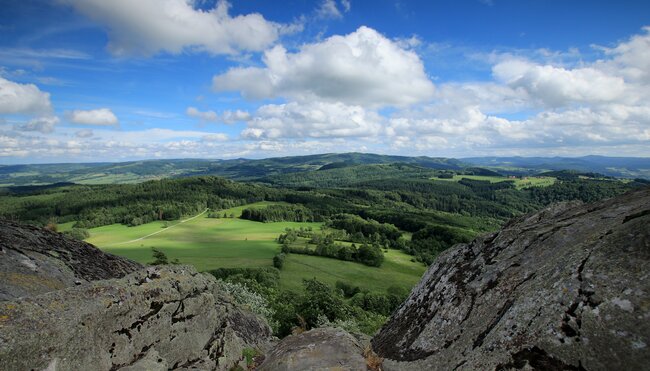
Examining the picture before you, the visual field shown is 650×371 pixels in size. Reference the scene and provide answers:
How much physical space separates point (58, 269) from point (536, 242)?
56.4ft

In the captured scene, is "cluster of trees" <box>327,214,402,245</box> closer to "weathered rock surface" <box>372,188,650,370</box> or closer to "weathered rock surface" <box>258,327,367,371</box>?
"weathered rock surface" <box>372,188,650,370</box>

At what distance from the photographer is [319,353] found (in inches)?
427

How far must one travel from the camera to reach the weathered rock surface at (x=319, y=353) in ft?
33.7

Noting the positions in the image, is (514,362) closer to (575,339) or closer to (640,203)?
(575,339)

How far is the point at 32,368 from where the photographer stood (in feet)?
23.6

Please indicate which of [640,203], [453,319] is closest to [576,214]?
[640,203]

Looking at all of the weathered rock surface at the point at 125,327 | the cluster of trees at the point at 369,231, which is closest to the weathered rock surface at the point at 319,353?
the weathered rock surface at the point at 125,327

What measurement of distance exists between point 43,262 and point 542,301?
16.4 meters

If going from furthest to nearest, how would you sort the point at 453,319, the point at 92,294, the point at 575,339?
the point at 453,319 < the point at 92,294 < the point at 575,339

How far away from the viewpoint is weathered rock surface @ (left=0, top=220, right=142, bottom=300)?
11.8 m

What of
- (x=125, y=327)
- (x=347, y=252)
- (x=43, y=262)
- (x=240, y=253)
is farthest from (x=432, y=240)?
(x=125, y=327)

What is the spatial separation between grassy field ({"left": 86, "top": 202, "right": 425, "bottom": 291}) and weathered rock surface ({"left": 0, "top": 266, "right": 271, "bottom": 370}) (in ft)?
294

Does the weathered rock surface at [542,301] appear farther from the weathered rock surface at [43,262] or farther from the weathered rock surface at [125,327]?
the weathered rock surface at [43,262]

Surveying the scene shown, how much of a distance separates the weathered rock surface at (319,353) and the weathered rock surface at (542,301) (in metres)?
1.22
